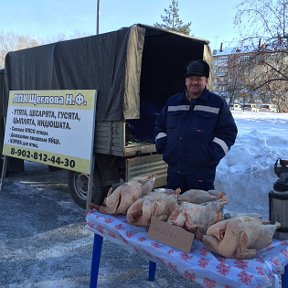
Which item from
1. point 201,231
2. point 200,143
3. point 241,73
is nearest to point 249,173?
point 200,143

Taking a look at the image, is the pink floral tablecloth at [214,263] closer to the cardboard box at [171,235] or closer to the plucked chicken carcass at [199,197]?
the cardboard box at [171,235]

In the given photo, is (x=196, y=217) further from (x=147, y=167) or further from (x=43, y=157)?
(x=43, y=157)

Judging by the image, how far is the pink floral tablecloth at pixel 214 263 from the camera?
184 cm

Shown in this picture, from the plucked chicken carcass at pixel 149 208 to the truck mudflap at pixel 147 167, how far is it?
2.89 metres

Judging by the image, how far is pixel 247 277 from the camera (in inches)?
71.4

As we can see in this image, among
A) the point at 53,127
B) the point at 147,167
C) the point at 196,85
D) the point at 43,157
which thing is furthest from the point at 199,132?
the point at 43,157

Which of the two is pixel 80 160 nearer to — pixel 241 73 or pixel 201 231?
pixel 201 231

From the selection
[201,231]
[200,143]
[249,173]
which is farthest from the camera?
[249,173]

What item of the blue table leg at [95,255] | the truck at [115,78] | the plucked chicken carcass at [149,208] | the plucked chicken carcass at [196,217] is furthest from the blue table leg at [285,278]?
the truck at [115,78]

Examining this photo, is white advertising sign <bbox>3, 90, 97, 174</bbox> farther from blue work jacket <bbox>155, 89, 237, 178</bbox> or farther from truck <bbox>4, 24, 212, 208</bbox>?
blue work jacket <bbox>155, 89, 237, 178</bbox>

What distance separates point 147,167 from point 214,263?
3.80 m

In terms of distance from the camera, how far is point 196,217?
2.21 meters

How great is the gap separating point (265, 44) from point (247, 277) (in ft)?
33.2

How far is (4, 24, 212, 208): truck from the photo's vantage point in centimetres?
512
